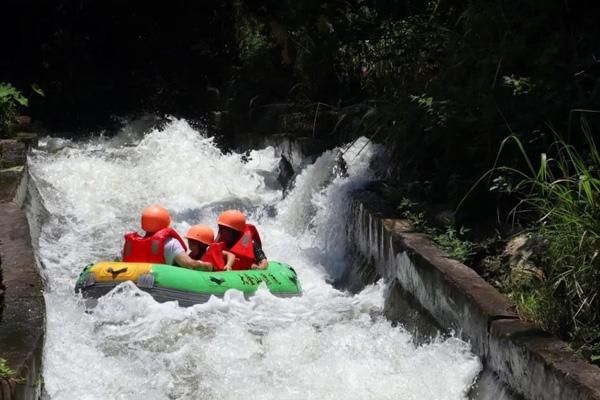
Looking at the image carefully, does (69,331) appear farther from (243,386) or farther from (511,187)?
(511,187)

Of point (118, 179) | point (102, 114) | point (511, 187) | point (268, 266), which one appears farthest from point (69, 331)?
point (102, 114)

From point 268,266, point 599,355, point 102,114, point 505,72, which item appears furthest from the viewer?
point 102,114

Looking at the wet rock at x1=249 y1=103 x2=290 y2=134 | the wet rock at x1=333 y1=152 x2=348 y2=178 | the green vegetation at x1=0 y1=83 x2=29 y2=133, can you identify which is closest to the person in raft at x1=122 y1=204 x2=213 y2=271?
the wet rock at x1=333 y1=152 x2=348 y2=178

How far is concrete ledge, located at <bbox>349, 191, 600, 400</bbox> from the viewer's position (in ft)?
14.0

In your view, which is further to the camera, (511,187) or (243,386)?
(511,187)

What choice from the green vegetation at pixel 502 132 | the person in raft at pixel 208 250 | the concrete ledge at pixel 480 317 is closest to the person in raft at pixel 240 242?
the person in raft at pixel 208 250

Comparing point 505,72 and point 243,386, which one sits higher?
point 505,72

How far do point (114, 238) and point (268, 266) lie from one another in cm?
309

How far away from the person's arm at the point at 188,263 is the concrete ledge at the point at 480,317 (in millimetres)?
1594

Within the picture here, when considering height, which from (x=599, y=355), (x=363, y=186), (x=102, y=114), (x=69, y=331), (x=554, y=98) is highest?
(x=554, y=98)

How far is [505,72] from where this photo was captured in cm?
731

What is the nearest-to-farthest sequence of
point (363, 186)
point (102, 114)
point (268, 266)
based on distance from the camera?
1. point (268, 266)
2. point (363, 186)
3. point (102, 114)

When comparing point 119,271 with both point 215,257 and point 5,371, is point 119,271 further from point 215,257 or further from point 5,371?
point 5,371

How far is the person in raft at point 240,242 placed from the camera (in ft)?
26.5
